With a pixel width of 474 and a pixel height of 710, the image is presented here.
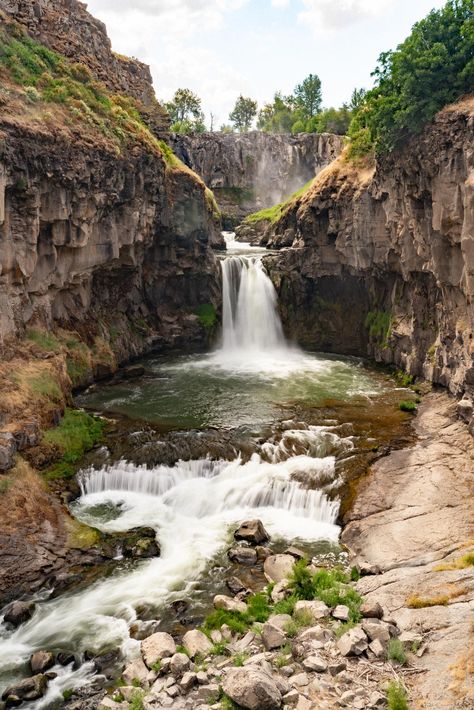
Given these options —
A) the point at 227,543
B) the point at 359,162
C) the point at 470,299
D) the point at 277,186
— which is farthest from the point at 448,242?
the point at 277,186

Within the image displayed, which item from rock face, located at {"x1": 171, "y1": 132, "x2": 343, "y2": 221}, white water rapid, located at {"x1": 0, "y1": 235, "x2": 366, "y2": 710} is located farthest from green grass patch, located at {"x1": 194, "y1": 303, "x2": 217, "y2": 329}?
rock face, located at {"x1": 171, "y1": 132, "x2": 343, "y2": 221}

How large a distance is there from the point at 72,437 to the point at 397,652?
15109 millimetres

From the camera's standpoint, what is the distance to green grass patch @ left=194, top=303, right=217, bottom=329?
3831cm

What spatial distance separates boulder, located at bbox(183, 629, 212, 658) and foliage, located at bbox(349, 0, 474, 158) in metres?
23.0

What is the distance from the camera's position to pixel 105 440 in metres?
22.0

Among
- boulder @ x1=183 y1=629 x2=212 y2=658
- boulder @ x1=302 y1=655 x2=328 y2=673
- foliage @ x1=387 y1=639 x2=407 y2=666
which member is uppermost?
foliage @ x1=387 y1=639 x2=407 y2=666

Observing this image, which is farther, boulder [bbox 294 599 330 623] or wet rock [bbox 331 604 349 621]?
boulder [bbox 294 599 330 623]

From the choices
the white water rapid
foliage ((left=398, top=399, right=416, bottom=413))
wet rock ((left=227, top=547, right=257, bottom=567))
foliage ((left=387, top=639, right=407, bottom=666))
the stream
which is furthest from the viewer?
foliage ((left=398, top=399, right=416, bottom=413))

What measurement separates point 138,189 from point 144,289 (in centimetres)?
717

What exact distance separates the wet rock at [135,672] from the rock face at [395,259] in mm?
Answer: 16489

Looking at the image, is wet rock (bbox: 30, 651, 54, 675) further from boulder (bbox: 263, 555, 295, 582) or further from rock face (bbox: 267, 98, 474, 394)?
rock face (bbox: 267, 98, 474, 394)

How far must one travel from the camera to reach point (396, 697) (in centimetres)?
862

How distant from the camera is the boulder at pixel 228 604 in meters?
Answer: 13.1

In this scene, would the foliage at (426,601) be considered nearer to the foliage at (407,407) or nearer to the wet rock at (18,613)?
the wet rock at (18,613)
